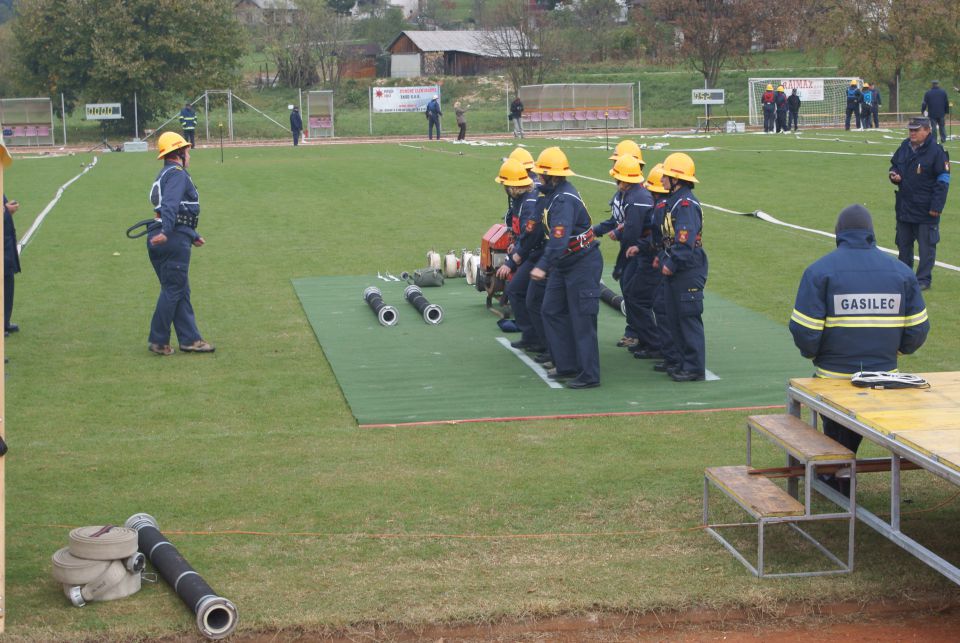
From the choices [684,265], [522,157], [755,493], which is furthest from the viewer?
[522,157]

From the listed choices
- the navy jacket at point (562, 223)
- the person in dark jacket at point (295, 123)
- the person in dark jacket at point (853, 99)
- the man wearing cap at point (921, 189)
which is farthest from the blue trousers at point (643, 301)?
the person in dark jacket at point (853, 99)

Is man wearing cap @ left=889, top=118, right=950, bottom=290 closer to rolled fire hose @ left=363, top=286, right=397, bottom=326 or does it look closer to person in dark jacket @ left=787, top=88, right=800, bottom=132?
rolled fire hose @ left=363, top=286, right=397, bottom=326

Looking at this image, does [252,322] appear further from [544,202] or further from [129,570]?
[129,570]

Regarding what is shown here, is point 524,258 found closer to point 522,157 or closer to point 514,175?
point 514,175

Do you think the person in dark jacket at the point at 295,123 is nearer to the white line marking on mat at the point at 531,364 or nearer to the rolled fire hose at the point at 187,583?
the white line marking on mat at the point at 531,364

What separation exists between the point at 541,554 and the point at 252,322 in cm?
818

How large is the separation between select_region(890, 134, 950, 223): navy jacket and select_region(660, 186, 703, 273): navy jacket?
5.09 m

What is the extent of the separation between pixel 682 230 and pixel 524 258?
6.91ft

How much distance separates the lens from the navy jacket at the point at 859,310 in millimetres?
7055

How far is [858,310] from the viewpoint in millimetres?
7074

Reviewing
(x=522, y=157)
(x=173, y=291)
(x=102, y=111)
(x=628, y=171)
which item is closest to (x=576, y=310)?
(x=628, y=171)

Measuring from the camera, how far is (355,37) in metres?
99.4

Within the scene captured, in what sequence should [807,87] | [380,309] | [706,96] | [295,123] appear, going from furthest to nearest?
[807,87] < [706,96] < [295,123] < [380,309]

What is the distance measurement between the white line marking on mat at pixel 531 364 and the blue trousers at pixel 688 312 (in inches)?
46.9
